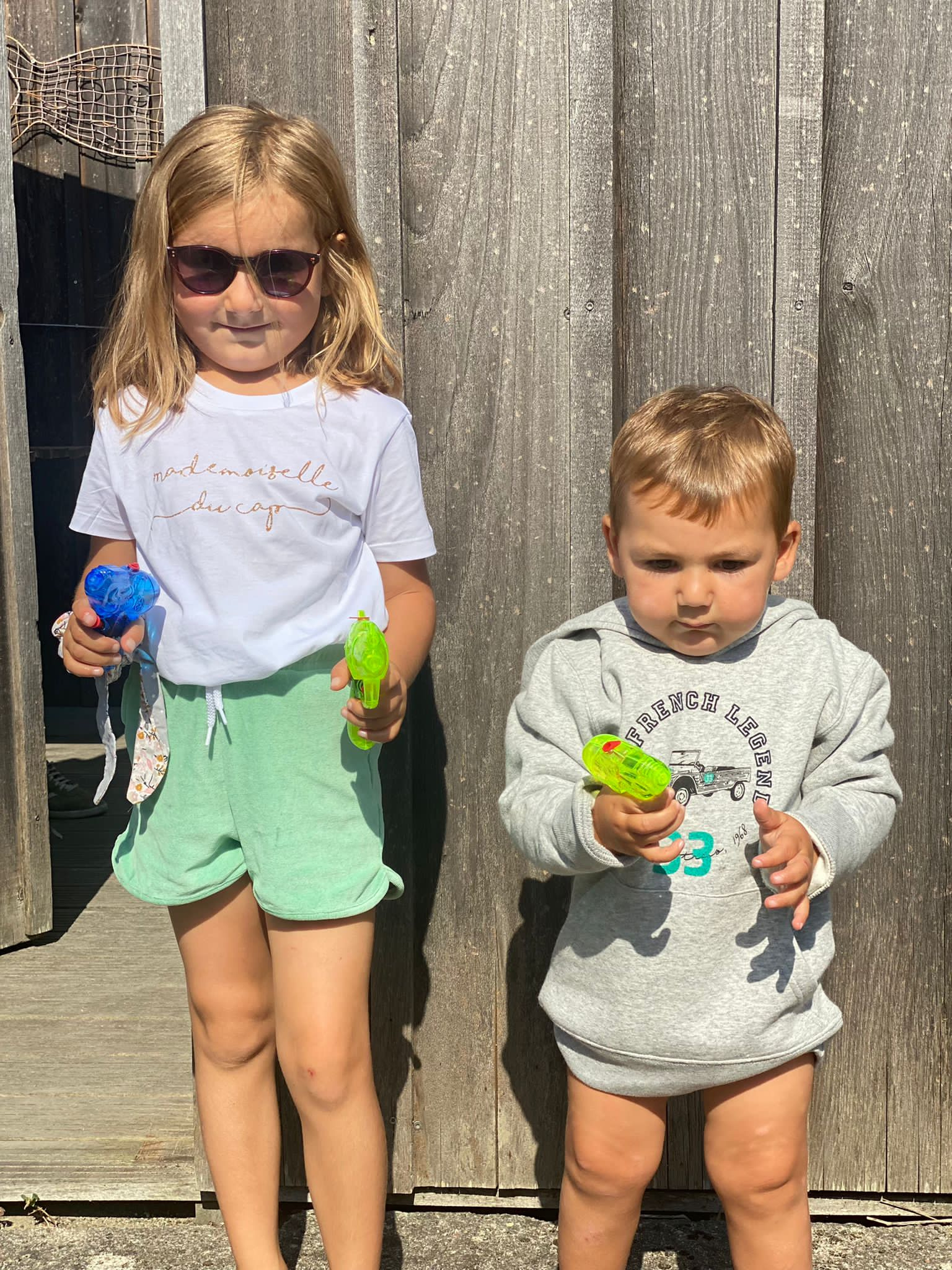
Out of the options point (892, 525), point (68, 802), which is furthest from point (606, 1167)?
point (68, 802)

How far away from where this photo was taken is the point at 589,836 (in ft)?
5.28

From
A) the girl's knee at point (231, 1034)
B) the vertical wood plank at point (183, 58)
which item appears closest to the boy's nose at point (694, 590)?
the girl's knee at point (231, 1034)

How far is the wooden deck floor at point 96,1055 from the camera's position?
2.54 metres

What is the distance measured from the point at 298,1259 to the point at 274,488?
55.8 inches

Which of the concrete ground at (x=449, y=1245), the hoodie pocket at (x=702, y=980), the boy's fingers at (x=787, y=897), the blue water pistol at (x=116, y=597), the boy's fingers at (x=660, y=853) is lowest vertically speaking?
the concrete ground at (x=449, y=1245)

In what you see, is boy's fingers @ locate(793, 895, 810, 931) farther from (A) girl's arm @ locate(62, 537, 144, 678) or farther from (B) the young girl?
(A) girl's arm @ locate(62, 537, 144, 678)

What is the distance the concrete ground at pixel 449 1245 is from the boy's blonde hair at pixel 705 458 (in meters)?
1.39

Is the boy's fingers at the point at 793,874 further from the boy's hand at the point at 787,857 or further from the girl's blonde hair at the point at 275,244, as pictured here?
the girl's blonde hair at the point at 275,244

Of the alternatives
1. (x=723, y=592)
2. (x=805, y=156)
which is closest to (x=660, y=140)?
(x=805, y=156)

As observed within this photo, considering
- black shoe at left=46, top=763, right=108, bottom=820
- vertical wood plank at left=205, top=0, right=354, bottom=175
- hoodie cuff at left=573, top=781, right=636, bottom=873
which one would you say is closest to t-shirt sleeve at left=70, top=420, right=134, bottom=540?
vertical wood plank at left=205, top=0, right=354, bottom=175

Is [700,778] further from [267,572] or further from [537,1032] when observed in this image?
[537,1032]

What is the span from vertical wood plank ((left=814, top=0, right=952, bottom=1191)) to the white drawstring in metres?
1.10

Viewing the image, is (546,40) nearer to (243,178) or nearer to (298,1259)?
(243,178)

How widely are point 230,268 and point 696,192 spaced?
846mm
